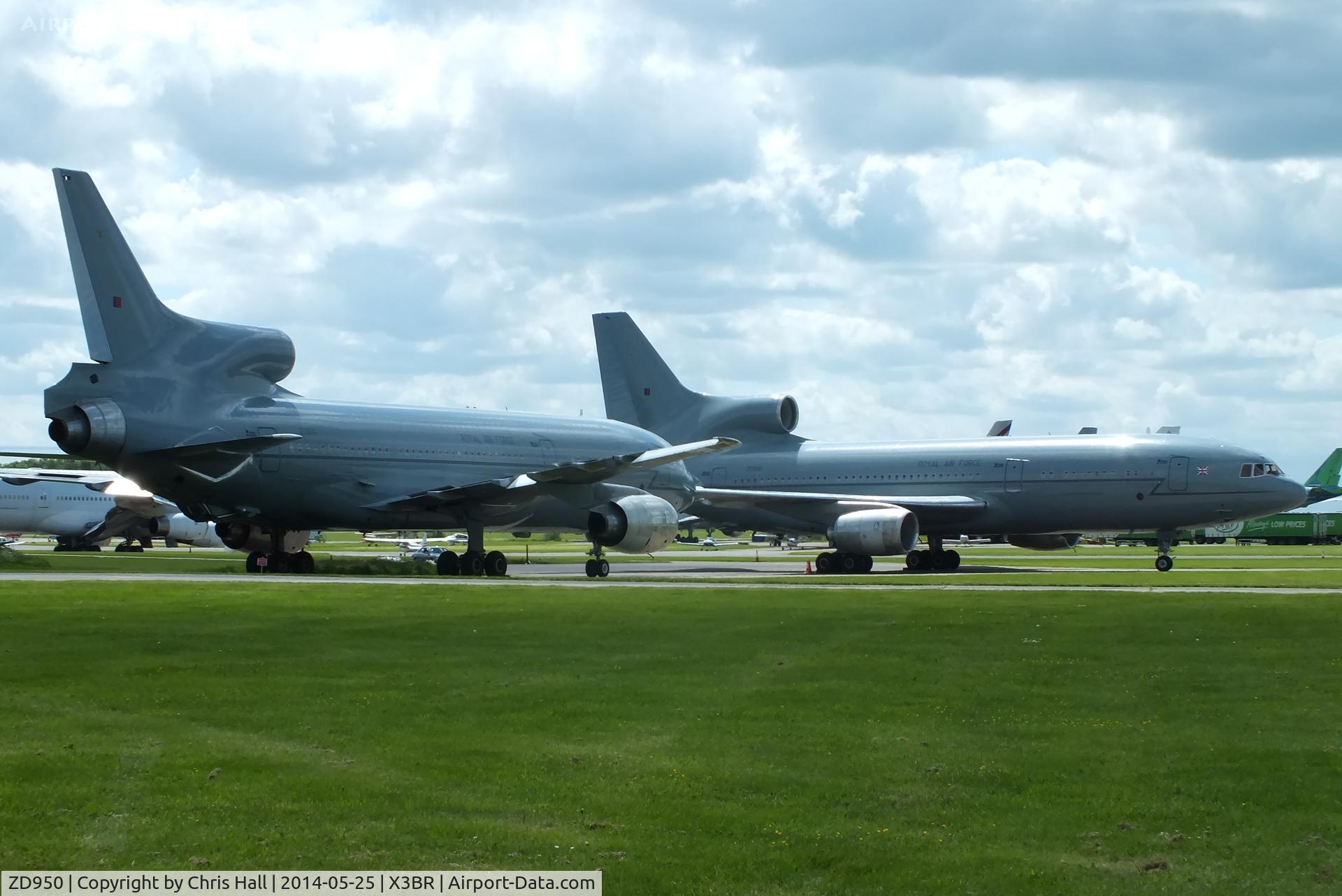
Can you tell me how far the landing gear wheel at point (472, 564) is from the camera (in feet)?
133

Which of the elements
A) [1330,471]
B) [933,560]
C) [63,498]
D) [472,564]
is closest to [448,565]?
[472,564]

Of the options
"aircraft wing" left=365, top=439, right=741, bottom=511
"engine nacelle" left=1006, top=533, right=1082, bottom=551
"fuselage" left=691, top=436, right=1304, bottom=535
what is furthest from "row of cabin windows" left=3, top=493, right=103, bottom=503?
"engine nacelle" left=1006, top=533, right=1082, bottom=551

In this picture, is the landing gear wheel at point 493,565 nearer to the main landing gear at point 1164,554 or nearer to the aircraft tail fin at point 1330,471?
the main landing gear at point 1164,554

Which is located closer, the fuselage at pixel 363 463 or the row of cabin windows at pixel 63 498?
the fuselage at pixel 363 463

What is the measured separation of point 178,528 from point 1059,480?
50448 mm

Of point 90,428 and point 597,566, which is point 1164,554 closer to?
point 597,566

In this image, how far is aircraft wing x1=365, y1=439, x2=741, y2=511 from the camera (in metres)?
39.3

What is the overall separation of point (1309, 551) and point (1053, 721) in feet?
273

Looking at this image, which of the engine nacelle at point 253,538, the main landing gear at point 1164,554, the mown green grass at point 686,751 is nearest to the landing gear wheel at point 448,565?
the engine nacelle at point 253,538

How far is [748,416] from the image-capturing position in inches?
2338

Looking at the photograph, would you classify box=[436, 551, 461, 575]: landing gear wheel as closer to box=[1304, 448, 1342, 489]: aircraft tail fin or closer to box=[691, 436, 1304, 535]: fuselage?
box=[691, 436, 1304, 535]: fuselage

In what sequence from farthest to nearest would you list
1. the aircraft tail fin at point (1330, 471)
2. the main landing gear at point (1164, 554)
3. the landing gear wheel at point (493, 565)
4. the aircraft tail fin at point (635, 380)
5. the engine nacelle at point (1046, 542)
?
the aircraft tail fin at point (1330, 471), the aircraft tail fin at point (635, 380), the engine nacelle at point (1046, 542), the main landing gear at point (1164, 554), the landing gear wheel at point (493, 565)

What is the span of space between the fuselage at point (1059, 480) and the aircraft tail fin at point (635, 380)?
6684 millimetres

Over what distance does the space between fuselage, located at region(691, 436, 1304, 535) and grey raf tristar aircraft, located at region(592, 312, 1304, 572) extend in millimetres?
41
